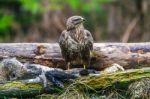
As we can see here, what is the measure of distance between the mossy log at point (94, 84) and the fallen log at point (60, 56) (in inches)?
35.9

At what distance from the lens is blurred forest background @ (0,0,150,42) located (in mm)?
17703

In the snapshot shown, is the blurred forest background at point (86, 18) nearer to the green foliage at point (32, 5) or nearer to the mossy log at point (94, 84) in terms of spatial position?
Answer: the green foliage at point (32, 5)

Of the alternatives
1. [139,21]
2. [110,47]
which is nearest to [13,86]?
[110,47]

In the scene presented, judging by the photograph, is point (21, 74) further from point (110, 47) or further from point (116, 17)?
point (116, 17)

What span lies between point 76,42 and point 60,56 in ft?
1.78

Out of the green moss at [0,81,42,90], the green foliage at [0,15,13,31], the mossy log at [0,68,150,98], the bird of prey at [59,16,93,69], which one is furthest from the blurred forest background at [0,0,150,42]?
the green moss at [0,81,42,90]

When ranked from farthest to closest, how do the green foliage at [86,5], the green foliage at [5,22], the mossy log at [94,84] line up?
the green foliage at [5,22] → the green foliage at [86,5] → the mossy log at [94,84]

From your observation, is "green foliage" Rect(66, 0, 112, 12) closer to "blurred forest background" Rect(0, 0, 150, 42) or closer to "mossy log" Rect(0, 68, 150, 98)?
"blurred forest background" Rect(0, 0, 150, 42)

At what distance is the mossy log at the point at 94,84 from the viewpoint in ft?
31.0

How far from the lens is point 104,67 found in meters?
10.5

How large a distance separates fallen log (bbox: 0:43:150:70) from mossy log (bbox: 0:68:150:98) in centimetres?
91

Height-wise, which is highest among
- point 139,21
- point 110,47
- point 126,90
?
point 139,21

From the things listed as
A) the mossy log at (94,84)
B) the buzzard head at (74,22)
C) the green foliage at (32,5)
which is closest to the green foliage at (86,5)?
the green foliage at (32,5)

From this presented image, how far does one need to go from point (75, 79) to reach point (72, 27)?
92cm
